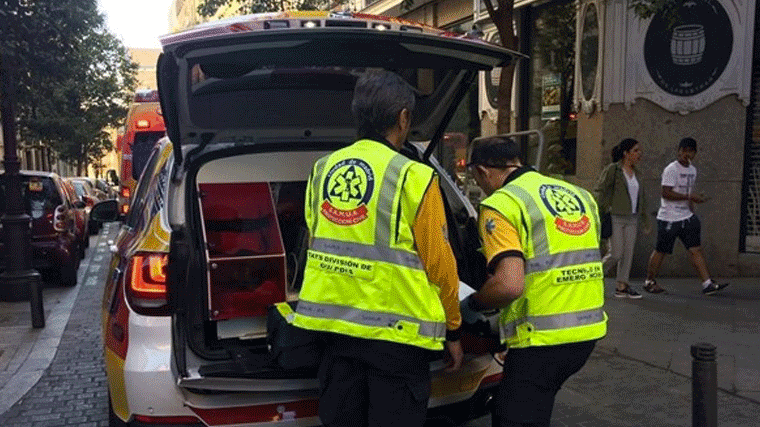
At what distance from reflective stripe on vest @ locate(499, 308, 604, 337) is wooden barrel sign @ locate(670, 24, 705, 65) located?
6849 millimetres

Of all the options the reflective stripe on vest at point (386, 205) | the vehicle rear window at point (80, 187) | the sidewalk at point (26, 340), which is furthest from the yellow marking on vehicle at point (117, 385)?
the vehicle rear window at point (80, 187)

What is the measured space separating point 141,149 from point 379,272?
1138cm

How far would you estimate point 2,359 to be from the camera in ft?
18.7

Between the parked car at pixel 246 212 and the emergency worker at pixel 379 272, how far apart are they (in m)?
0.25

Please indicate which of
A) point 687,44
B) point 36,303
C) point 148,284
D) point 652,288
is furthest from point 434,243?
point 687,44

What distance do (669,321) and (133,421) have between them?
522 centimetres

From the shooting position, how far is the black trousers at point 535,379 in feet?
8.82

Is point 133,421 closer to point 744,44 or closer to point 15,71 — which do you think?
point 15,71

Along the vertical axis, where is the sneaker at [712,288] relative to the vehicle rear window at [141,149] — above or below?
below

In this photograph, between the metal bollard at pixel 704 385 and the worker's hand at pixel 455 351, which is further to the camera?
the metal bollard at pixel 704 385

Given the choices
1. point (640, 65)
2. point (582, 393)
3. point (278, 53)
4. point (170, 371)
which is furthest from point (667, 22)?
point (170, 371)

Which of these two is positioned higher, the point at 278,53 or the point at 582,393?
the point at 278,53

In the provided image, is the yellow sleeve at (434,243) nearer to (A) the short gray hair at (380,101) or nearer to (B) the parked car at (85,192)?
(A) the short gray hair at (380,101)

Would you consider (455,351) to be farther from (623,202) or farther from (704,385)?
(623,202)
